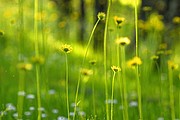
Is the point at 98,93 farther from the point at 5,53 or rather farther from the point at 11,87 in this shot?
the point at 5,53

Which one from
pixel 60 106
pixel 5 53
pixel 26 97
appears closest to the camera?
pixel 60 106

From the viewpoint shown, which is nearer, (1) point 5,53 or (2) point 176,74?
(2) point 176,74

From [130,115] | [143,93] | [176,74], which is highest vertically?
[176,74]

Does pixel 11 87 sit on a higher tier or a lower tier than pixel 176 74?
lower

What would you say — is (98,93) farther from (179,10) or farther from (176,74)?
(179,10)

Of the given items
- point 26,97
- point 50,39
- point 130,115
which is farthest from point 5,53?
point 130,115

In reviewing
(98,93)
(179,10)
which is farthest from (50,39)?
(98,93)

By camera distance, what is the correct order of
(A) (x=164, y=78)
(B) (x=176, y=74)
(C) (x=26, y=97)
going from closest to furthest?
(C) (x=26, y=97)
(A) (x=164, y=78)
(B) (x=176, y=74)
